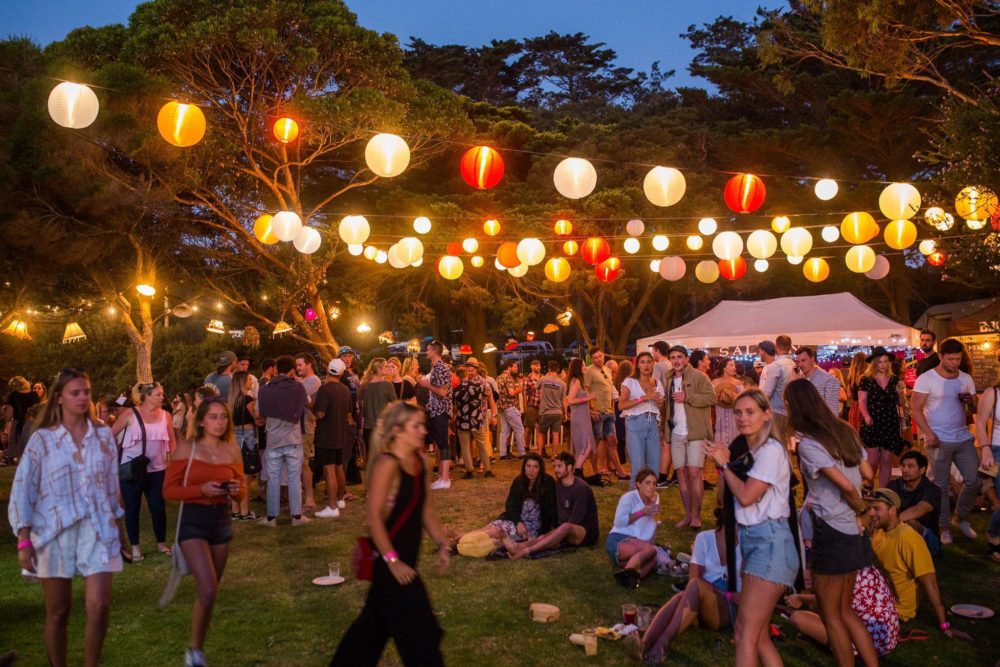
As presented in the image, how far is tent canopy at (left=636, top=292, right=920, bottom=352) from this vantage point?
1473 cm

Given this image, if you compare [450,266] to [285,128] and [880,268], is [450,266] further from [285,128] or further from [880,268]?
[880,268]

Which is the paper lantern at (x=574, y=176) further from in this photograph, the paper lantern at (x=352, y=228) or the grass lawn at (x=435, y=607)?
the grass lawn at (x=435, y=607)

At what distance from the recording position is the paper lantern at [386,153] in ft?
26.9

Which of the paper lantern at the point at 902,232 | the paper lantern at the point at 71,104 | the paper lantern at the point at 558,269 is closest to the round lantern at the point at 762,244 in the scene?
the paper lantern at the point at 902,232

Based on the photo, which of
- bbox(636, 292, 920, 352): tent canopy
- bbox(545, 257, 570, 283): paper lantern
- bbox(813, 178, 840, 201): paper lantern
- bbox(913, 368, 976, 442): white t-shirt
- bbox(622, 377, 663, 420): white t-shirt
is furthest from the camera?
bbox(636, 292, 920, 352): tent canopy

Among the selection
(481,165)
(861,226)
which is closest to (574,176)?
(481,165)

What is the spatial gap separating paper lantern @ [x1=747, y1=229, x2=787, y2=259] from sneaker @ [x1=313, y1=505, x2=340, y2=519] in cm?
674

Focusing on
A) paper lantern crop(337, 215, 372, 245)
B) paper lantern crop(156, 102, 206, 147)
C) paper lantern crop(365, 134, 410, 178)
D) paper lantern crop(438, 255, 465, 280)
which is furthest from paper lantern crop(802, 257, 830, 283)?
paper lantern crop(156, 102, 206, 147)

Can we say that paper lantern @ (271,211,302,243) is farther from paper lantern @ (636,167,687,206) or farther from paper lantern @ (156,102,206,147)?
paper lantern @ (636,167,687,206)

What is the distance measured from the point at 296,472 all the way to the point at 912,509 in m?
5.77

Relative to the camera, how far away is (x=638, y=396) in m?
8.12

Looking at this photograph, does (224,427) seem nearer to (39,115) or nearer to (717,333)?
(39,115)

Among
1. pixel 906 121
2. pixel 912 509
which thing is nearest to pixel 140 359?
pixel 912 509

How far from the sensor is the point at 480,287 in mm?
22062
